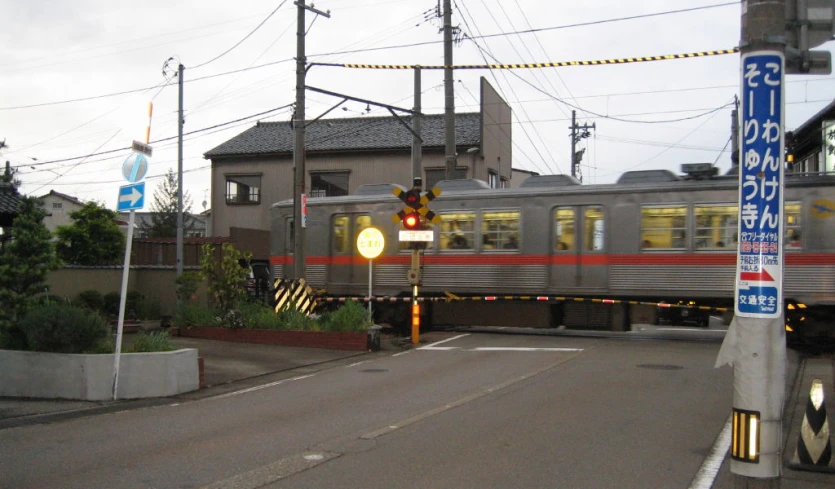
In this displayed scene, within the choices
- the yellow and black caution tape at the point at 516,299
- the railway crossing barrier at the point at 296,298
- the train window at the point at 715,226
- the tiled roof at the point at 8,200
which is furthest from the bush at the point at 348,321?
the train window at the point at 715,226

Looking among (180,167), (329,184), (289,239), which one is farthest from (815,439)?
(329,184)

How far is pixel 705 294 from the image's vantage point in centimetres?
1680

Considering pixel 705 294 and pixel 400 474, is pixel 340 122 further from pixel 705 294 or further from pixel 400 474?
pixel 400 474

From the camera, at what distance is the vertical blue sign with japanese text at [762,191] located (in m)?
4.76

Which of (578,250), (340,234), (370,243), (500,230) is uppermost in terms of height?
(500,230)

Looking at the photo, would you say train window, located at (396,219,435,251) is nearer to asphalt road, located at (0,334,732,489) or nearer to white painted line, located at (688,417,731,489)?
asphalt road, located at (0,334,732,489)

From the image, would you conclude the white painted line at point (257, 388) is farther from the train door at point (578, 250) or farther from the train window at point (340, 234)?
the train window at point (340, 234)

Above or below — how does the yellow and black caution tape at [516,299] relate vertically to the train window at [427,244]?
below

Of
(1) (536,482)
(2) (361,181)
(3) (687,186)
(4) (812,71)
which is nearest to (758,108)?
(4) (812,71)

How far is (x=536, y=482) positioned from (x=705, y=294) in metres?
11.4

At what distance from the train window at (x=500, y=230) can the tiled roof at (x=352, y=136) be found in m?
15.7

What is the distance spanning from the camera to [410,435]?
27.7 feet

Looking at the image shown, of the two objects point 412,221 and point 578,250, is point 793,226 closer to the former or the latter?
point 578,250

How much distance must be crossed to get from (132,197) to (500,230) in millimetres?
10060
